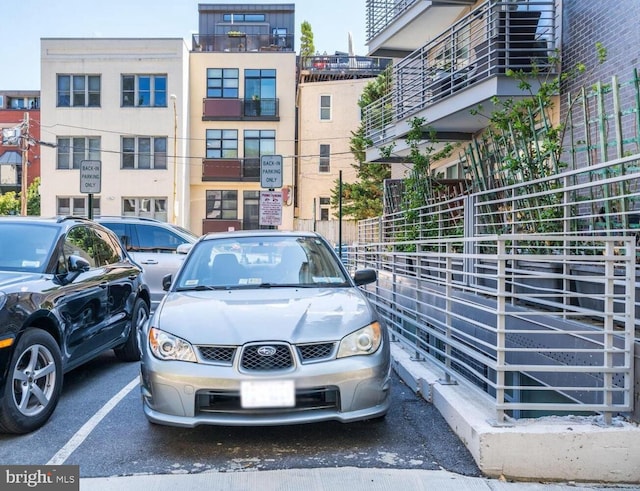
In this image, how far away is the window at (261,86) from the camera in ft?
98.0

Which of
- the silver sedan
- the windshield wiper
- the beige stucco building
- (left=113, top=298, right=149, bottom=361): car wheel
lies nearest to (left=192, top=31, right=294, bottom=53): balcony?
the beige stucco building

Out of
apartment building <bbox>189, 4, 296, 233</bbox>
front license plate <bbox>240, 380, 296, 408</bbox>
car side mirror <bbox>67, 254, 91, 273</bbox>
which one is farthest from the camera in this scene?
apartment building <bbox>189, 4, 296, 233</bbox>

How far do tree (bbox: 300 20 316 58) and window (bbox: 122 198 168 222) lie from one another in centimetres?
1475

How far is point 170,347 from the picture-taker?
13.1ft

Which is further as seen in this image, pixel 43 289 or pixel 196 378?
pixel 43 289

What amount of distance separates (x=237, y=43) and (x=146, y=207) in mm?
10635

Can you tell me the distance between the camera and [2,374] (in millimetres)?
3945

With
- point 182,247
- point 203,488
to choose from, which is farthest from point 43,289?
point 182,247

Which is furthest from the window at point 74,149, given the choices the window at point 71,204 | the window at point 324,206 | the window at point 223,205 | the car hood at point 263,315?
the car hood at point 263,315

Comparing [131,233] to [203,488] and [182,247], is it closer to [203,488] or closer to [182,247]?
[182,247]

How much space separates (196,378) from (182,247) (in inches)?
252

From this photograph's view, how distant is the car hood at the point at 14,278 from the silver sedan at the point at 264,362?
1020 mm

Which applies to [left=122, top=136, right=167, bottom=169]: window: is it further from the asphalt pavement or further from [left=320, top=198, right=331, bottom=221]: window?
the asphalt pavement

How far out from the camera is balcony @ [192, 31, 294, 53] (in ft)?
103
